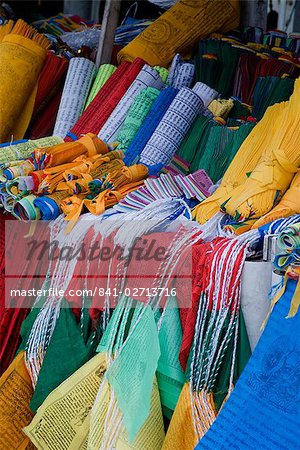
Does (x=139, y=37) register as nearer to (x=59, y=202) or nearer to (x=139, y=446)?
(x=59, y=202)

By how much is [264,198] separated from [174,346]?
0.51 m

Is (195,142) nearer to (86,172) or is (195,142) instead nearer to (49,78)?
(86,172)

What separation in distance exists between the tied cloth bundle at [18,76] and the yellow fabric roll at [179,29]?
41 cm

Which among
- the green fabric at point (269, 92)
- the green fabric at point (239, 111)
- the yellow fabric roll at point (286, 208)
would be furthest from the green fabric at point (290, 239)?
the green fabric at point (239, 111)

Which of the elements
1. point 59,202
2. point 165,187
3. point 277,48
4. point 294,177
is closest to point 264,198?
point 294,177

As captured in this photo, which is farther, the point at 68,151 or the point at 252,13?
the point at 252,13

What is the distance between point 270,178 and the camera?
2.14m

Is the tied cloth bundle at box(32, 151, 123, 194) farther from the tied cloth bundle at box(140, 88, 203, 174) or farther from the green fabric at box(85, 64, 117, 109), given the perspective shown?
the green fabric at box(85, 64, 117, 109)

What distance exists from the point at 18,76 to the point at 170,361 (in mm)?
1710

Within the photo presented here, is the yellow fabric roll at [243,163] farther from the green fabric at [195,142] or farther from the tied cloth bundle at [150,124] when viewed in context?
the tied cloth bundle at [150,124]

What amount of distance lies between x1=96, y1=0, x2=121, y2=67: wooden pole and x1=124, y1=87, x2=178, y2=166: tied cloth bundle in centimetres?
58

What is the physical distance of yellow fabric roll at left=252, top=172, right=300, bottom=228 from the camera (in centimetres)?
204

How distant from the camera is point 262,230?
1900mm

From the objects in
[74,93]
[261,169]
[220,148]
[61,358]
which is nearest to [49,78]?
[74,93]
